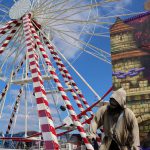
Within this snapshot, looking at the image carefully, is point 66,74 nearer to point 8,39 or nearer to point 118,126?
point 8,39

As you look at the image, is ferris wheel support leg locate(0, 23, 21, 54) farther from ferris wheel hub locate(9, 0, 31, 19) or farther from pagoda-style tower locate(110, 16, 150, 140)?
pagoda-style tower locate(110, 16, 150, 140)

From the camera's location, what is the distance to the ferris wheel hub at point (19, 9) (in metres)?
19.5

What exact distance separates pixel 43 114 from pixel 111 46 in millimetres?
3336

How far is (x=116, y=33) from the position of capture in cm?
1187

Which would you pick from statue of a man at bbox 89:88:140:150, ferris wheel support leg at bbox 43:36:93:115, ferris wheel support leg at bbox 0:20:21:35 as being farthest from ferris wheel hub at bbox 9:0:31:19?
statue of a man at bbox 89:88:140:150

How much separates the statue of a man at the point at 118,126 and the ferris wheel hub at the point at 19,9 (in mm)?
14922

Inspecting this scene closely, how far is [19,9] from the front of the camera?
65.4 ft

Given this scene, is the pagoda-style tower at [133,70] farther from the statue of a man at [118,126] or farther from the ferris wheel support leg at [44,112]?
the statue of a man at [118,126]

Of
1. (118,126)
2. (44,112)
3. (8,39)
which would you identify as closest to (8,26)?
(8,39)

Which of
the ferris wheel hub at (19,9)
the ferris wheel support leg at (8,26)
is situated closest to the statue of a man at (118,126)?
the ferris wheel support leg at (8,26)

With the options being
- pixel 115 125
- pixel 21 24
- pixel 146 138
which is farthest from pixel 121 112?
pixel 21 24

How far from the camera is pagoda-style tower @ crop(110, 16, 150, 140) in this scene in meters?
10.4

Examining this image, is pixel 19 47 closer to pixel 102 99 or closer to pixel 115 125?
pixel 102 99

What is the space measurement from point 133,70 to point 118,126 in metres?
5.77
